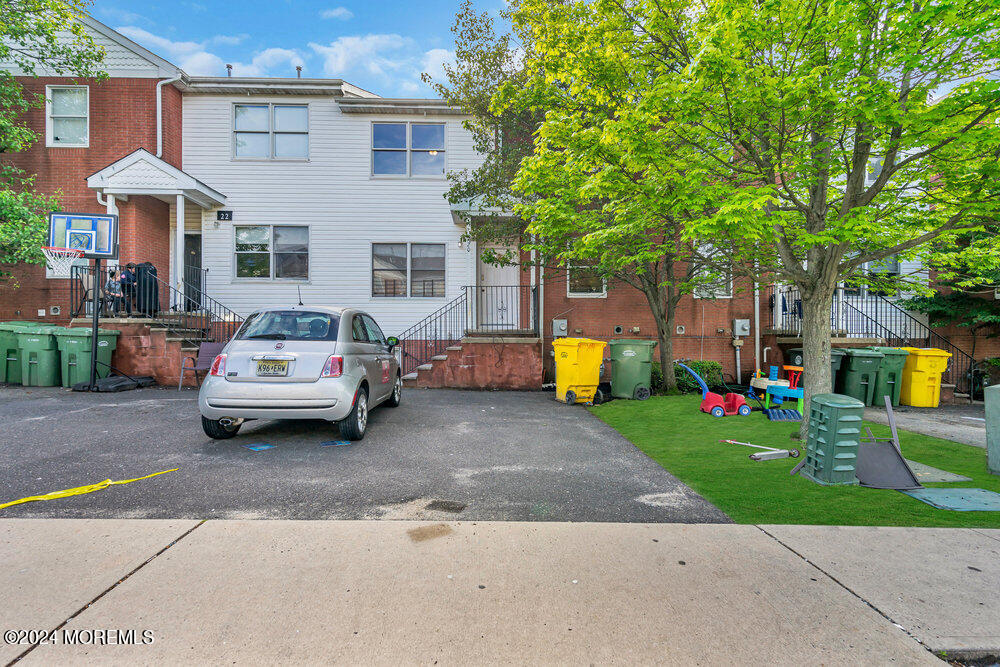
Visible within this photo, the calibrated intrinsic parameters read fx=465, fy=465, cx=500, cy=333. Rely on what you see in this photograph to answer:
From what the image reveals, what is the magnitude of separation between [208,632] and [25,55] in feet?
53.2

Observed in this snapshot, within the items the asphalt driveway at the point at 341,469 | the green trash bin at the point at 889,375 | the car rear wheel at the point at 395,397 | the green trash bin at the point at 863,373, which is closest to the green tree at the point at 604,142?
the asphalt driveway at the point at 341,469

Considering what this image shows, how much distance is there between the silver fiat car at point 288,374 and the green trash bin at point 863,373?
9816mm

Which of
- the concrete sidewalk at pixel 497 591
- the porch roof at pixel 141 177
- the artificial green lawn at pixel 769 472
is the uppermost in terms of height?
the porch roof at pixel 141 177

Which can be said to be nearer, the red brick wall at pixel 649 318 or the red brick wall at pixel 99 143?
the red brick wall at pixel 99 143

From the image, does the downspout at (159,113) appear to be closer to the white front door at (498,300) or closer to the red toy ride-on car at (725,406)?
the white front door at (498,300)

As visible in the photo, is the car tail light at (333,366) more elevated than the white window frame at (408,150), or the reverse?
the white window frame at (408,150)

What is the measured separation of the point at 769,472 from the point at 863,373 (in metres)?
6.88

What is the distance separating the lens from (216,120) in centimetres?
1281

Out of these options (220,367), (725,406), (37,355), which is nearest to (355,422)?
(220,367)

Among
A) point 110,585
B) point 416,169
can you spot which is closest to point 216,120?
point 416,169

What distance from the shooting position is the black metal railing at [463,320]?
39.6ft

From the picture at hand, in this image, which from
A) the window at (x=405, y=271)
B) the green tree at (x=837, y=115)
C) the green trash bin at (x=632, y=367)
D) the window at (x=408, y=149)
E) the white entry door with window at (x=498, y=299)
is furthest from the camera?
the window at (x=408, y=149)

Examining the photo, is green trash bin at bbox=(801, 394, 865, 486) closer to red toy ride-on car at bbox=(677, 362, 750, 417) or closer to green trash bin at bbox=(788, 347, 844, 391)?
red toy ride-on car at bbox=(677, 362, 750, 417)

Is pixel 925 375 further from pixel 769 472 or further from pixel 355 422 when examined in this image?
pixel 355 422
